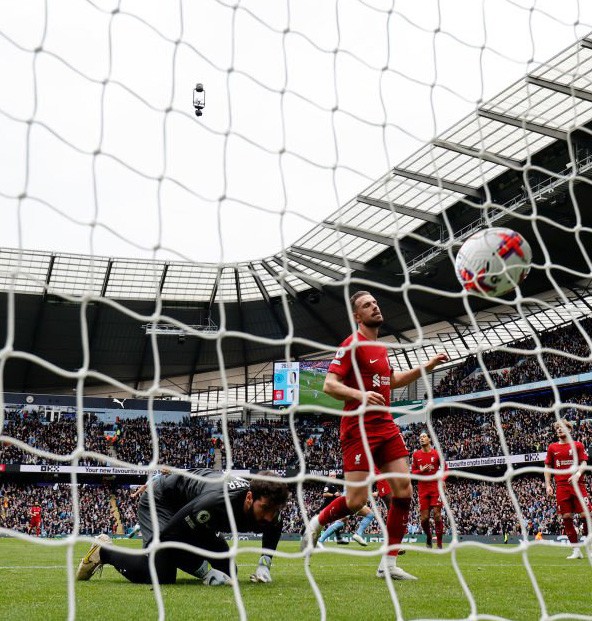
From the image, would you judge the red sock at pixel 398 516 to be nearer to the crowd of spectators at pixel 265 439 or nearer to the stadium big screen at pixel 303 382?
the crowd of spectators at pixel 265 439

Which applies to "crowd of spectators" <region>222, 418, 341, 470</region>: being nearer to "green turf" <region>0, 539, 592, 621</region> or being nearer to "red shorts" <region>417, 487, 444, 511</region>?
"red shorts" <region>417, 487, 444, 511</region>

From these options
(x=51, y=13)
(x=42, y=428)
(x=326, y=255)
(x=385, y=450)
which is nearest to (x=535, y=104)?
(x=326, y=255)

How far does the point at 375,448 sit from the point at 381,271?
2427cm

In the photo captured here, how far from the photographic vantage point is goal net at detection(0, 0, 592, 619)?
356 centimetres

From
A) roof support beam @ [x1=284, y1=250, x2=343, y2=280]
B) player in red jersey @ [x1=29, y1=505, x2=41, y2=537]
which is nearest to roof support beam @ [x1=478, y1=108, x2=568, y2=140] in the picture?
roof support beam @ [x1=284, y1=250, x2=343, y2=280]

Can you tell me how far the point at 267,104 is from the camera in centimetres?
439

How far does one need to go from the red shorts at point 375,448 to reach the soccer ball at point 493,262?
1.11 meters

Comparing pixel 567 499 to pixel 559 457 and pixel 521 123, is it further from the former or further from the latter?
pixel 521 123

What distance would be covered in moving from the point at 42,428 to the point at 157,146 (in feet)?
96.7

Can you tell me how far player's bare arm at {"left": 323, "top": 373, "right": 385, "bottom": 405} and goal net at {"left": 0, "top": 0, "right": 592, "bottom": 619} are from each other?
286mm

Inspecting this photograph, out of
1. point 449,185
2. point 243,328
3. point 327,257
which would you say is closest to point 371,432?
point 449,185

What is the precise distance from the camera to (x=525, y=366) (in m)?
30.4

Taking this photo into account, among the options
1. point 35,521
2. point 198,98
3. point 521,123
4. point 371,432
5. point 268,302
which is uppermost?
point 521,123

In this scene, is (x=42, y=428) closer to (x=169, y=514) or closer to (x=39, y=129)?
(x=169, y=514)
